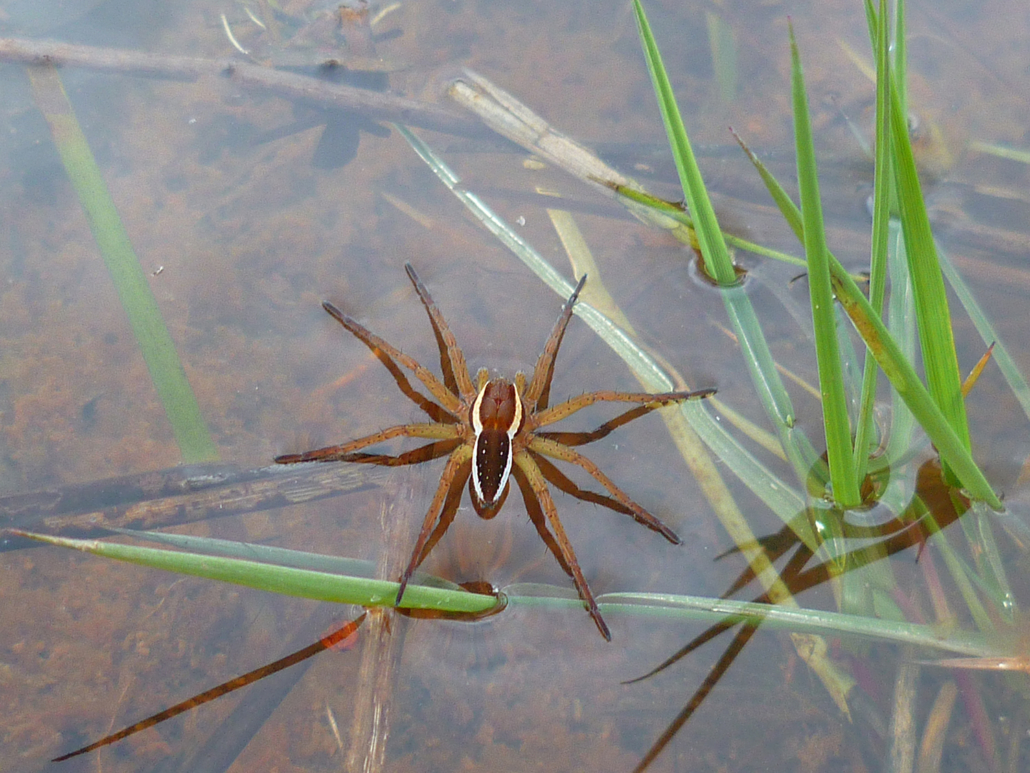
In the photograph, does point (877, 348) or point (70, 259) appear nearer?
point (877, 348)

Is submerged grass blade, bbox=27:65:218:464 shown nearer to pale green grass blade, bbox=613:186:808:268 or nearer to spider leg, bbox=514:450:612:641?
spider leg, bbox=514:450:612:641

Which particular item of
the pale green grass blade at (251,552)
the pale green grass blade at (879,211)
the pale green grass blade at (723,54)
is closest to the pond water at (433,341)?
the pale green grass blade at (723,54)

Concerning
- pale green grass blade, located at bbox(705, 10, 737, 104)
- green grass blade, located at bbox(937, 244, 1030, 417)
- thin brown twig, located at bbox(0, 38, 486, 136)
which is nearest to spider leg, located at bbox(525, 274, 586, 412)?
thin brown twig, located at bbox(0, 38, 486, 136)

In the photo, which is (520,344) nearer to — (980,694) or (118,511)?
(118,511)

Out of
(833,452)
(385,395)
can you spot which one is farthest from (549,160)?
(833,452)

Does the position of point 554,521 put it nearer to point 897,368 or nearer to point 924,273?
point 897,368

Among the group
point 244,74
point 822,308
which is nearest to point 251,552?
point 822,308

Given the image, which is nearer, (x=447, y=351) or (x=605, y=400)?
(x=605, y=400)
